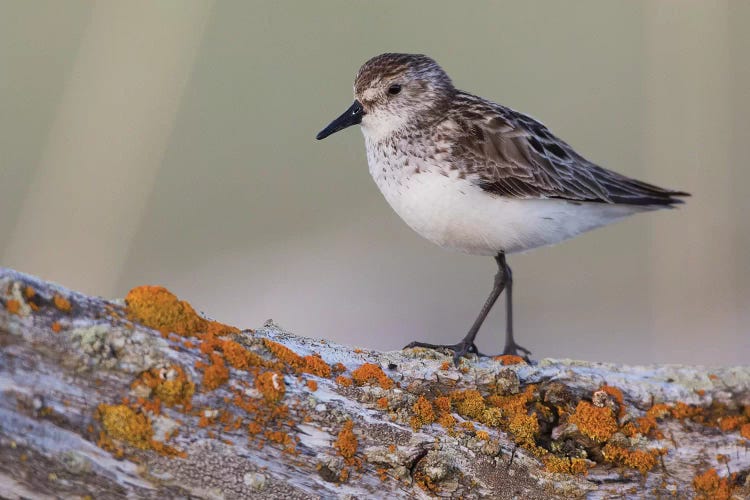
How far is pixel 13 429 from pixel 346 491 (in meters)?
1.52

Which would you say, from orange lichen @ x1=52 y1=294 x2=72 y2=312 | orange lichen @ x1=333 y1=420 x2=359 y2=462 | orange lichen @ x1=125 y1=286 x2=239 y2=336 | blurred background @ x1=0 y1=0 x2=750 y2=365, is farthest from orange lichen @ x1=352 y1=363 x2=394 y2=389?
blurred background @ x1=0 y1=0 x2=750 y2=365

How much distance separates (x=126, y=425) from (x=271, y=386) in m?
0.72

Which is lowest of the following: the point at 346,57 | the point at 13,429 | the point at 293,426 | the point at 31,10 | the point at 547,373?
the point at 13,429

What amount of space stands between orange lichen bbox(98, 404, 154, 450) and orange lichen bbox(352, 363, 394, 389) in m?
1.18

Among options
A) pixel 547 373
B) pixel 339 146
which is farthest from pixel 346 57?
pixel 547 373

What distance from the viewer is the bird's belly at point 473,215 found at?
6.30 metres

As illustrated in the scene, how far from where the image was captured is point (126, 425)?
3.84 meters

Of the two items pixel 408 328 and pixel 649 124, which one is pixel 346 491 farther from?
pixel 649 124

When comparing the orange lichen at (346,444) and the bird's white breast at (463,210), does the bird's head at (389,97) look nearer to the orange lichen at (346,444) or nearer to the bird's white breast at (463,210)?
the bird's white breast at (463,210)

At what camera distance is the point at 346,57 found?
1367cm

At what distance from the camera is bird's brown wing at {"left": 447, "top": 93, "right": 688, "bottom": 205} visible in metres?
6.46

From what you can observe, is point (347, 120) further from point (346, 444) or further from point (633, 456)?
point (633, 456)

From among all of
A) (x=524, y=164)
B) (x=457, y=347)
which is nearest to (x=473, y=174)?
(x=524, y=164)

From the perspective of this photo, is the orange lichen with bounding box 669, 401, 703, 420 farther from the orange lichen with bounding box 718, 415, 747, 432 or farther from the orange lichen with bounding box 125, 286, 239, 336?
the orange lichen with bounding box 125, 286, 239, 336
